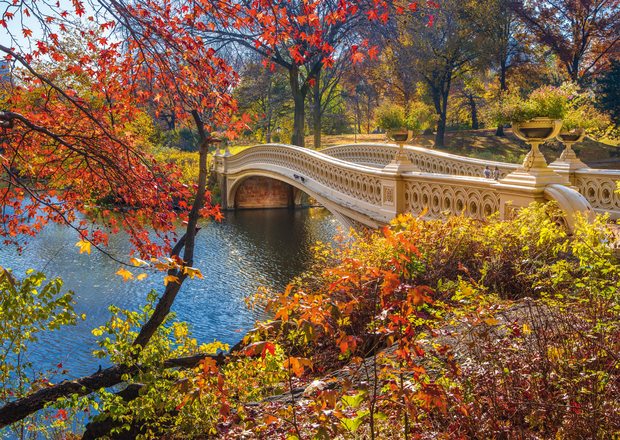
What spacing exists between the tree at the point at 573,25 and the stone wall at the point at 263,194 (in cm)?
2102

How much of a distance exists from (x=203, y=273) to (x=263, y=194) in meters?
13.9

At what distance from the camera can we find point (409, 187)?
9.07m

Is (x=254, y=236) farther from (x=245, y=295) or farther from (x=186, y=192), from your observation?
(x=186, y=192)

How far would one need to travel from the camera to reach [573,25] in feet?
103

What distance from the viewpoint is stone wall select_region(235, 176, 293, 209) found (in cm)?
2575

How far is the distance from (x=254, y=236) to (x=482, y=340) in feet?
51.0

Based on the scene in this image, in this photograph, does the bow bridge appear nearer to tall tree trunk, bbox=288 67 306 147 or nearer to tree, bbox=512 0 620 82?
tall tree trunk, bbox=288 67 306 147

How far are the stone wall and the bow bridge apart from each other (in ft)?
17.3

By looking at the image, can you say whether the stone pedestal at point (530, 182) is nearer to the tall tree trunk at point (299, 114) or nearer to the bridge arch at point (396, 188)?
the bridge arch at point (396, 188)

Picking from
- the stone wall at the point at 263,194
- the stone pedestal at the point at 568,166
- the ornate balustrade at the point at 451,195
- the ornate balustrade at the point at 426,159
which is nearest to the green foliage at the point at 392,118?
the ornate balustrade at the point at 451,195

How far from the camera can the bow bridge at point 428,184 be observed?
6195 millimetres

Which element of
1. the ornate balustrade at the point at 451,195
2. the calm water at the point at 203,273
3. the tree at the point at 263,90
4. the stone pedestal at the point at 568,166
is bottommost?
the calm water at the point at 203,273

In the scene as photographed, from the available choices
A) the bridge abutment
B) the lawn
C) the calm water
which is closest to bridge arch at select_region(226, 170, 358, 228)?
the bridge abutment

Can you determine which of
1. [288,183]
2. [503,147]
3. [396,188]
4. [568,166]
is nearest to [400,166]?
[396,188]
